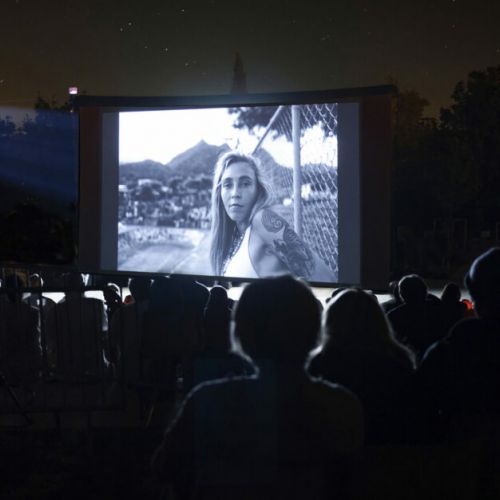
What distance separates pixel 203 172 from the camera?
33.3 feet

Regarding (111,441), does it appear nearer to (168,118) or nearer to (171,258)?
(171,258)

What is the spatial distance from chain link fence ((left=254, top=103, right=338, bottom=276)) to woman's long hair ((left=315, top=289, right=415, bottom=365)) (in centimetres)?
646

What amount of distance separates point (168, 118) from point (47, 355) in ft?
18.4

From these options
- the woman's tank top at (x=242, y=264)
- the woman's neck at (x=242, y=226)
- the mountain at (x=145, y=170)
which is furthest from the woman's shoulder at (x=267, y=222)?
the mountain at (x=145, y=170)

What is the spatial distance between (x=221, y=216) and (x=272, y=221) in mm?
752

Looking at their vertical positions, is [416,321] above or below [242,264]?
below

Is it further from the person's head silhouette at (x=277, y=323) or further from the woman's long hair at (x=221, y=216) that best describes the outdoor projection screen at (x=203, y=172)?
the person's head silhouette at (x=277, y=323)

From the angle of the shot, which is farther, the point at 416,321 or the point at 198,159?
the point at 198,159

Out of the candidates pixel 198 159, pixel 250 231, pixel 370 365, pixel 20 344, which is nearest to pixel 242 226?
pixel 250 231

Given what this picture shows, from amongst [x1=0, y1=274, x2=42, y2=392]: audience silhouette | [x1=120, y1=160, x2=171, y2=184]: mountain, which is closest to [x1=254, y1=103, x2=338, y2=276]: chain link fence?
[x1=120, y1=160, x2=171, y2=184]: mountain

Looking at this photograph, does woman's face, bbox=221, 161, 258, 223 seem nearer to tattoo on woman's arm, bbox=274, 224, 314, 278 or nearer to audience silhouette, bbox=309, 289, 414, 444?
tattoo on woman's arm, bbox=274, 224, 314, 278

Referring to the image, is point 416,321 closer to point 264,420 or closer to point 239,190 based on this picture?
point 264,420

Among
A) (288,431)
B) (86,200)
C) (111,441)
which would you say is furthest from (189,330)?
(86,200)

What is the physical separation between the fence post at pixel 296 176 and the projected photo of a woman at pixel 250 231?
0.13m
